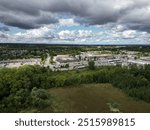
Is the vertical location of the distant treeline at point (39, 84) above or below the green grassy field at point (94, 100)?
above

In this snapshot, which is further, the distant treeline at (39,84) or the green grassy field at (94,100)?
the green grassy field at (94,100)

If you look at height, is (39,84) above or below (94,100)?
above

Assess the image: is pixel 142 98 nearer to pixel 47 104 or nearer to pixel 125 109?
pixel 125 109

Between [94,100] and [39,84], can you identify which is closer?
[94,100]

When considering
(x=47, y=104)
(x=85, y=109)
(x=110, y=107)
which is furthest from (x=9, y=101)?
(x=110, y=107)

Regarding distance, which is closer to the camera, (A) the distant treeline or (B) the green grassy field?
(A) the distant treeline
